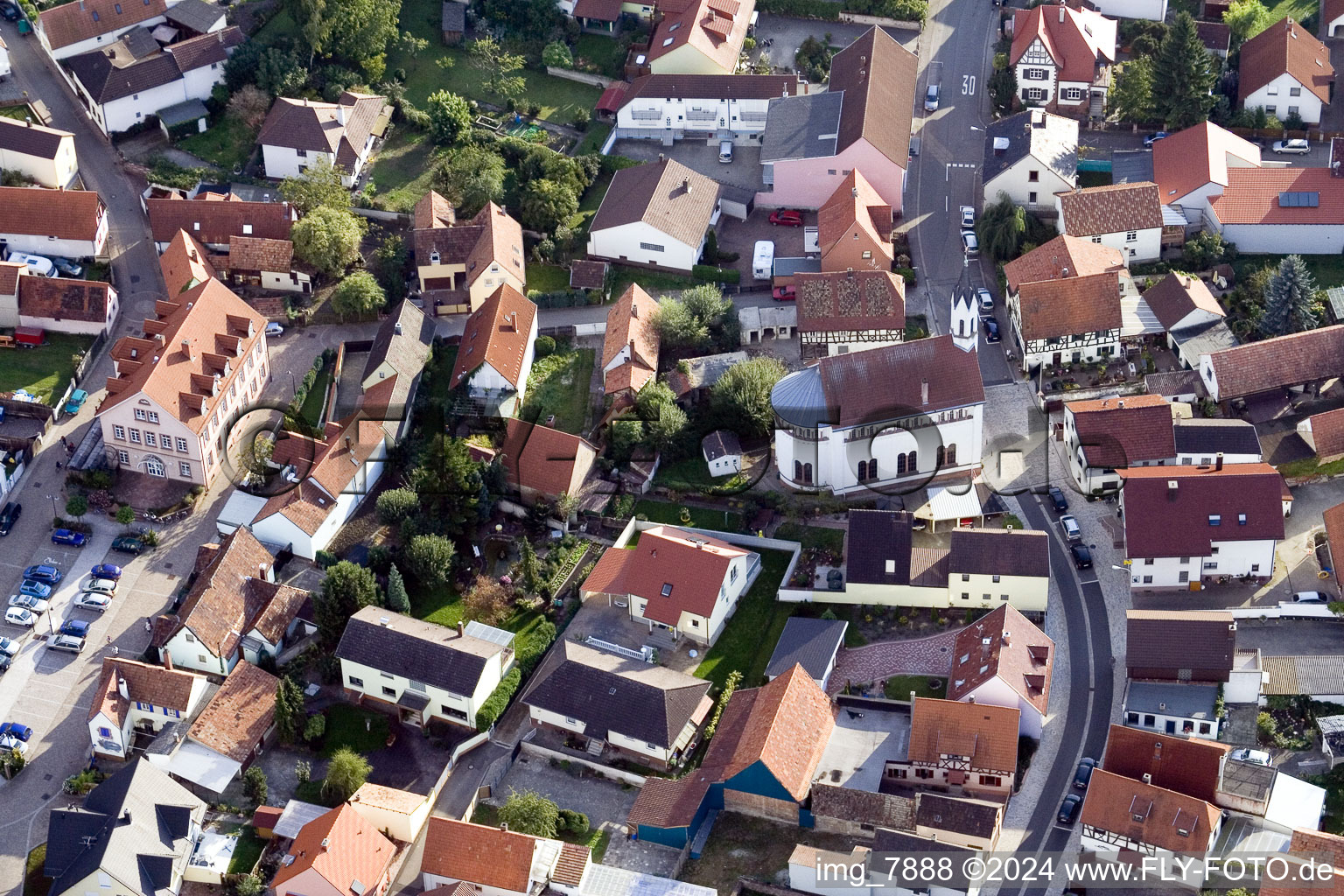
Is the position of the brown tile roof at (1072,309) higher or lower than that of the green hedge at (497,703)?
higher

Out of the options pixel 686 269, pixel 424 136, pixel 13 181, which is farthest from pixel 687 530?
pixel 13 181

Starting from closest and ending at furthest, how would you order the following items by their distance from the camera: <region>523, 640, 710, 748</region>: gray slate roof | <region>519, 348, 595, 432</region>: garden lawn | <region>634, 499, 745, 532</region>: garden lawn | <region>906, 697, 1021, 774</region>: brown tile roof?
<region>906, 697, 1021, 774</region>: brown tile roof < <region>523, 640, 710, 748</region>: gray slate roof < <region>634, 499, 745, 532</region>: garden lawn < <region>519, 348, 595, 432</region>: garden lawn

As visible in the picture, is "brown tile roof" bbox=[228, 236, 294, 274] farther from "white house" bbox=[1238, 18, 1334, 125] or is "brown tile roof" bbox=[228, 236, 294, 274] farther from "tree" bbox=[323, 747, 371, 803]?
"white house" bbox=[1238, 18, 1334, 125]

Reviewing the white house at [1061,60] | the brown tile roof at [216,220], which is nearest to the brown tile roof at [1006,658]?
the white house at [1061,60]

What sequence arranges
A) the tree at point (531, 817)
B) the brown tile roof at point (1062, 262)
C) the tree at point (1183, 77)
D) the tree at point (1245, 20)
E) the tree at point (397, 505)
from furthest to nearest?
the tree at point (1245, 20)
the tree at point (1183, 77)
the brown tile roof at point (1062, 262)
the tree at point (397, 505)
the tree at point (531, 817)

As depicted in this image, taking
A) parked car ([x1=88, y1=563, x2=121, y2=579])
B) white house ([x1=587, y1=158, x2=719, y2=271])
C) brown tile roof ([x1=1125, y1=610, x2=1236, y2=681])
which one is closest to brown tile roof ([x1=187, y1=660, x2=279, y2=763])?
parked car ([x1=88, y1=563, x2=121, y2=579])

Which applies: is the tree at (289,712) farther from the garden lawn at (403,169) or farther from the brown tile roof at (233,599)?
the garden lawn at (403,169)
